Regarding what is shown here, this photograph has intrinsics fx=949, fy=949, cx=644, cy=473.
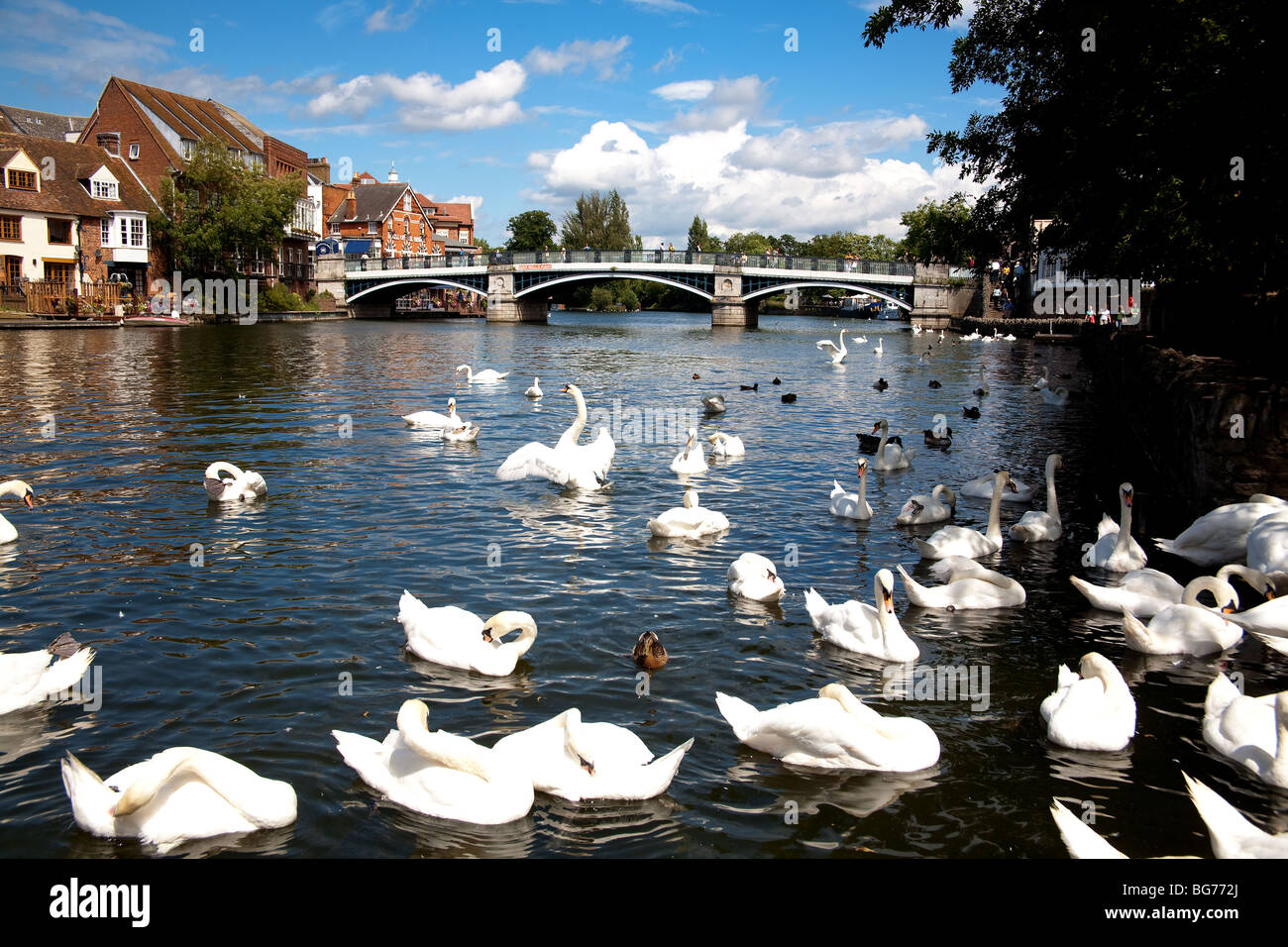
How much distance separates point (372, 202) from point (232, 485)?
358ft

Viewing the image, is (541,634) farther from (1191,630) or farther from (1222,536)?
(1222,536)

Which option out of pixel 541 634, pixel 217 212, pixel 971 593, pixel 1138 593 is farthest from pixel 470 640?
pixel 217 212

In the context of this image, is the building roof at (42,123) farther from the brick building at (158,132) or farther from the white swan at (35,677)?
the white swan at (35,677)

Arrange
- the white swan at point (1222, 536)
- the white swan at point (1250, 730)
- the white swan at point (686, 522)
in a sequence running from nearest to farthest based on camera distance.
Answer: the white swan at point (1250, 730) → the white swan at point (1222, 536) → the white swan at point (686, 522)

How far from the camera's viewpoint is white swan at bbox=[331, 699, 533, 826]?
5402mm

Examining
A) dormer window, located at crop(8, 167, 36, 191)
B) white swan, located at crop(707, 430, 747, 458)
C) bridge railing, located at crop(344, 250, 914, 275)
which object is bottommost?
white swan, located at crop(707, 430, 747, 458)

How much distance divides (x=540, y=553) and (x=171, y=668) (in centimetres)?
428

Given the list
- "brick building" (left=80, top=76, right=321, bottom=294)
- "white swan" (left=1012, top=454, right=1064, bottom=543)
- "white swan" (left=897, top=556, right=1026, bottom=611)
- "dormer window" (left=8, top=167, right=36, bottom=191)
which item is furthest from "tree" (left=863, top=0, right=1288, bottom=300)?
"brick building" (left=80, top=76, right=321, bottom=294)

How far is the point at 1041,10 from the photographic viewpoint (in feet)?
61.6

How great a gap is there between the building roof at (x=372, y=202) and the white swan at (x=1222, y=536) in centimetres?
11061

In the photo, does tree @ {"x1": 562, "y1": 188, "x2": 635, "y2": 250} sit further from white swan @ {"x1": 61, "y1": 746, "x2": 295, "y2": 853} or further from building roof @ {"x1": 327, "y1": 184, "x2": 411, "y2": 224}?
white swan @ {"x1": 61, "y1": 746, "x2": 295, "y2": 853}

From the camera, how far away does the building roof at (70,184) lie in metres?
56.4

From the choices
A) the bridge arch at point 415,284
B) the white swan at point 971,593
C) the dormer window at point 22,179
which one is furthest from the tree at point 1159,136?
the bridge arch at point 415,284

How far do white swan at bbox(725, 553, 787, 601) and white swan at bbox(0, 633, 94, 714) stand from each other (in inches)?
220
